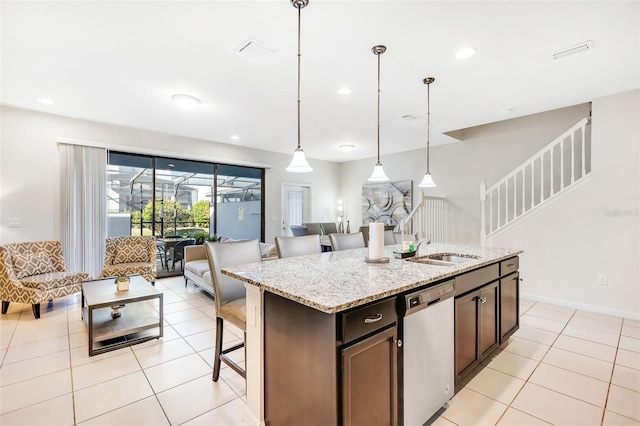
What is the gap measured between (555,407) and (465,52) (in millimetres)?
2796

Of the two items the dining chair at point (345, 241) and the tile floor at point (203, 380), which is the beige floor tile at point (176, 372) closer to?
the tile floor at point (203, 380)

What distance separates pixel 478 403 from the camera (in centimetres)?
193

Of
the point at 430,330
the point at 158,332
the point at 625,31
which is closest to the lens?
the point at 430,330

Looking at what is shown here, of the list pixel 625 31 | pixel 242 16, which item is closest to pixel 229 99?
pixel 242 16

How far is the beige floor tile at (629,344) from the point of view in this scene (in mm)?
2658

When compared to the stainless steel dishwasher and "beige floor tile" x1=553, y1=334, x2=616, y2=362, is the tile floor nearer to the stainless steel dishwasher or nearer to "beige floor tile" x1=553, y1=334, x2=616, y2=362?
"beige floor tile" x1=553, y1=334, x2=616, y2=362

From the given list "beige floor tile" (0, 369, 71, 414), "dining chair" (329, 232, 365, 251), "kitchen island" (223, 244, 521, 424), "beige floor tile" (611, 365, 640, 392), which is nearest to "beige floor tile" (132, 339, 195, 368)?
"beige floor tile" (0, 369, 71, 414)

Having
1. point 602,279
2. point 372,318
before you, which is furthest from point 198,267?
point 602,279

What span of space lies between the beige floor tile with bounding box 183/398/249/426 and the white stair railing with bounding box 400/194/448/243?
4.01 m

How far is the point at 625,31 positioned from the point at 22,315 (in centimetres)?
662

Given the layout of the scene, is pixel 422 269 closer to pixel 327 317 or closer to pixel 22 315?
pixel 327 317

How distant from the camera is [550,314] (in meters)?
3.53

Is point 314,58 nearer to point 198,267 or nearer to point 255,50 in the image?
point 255,50

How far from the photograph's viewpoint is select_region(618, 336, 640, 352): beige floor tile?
105 inches
